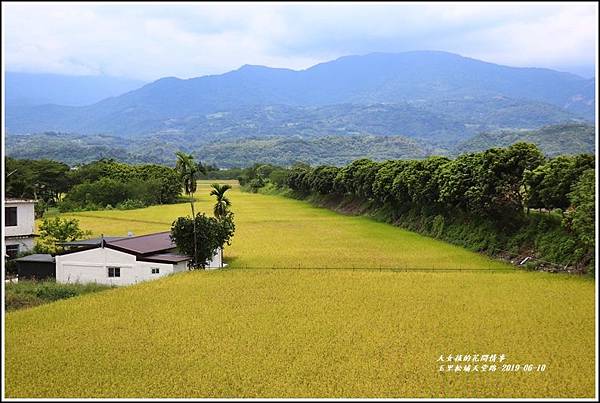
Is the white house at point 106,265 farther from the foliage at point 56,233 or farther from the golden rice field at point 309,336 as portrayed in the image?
the foliage at point 56,233

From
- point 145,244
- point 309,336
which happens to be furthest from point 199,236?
point 309,336

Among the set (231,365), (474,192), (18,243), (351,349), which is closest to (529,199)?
(474,192)

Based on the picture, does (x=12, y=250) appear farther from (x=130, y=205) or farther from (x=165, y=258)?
(x=130, y=205)

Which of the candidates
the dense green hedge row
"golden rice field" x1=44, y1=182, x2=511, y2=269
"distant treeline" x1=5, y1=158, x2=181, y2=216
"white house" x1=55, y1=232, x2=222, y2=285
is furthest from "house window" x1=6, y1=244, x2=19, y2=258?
"distant treeline" x1=5, y1=158, x2=181, y2=216

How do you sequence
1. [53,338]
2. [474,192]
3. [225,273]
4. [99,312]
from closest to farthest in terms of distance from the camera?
[53,338], [99,312], [225,273], [474,192]

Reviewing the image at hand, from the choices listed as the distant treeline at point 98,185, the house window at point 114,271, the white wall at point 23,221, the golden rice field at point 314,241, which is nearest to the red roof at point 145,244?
the house window at point 114,271

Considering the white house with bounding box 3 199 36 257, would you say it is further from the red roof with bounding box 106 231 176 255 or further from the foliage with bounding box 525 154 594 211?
the foliage with bounding box 525 154 594 211

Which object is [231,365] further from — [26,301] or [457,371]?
[26,301]
